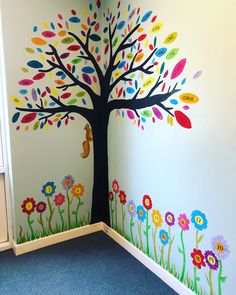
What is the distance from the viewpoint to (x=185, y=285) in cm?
192

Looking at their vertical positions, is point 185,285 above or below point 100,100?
below

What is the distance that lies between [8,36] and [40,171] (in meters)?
1.19

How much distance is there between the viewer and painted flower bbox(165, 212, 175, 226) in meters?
1.97

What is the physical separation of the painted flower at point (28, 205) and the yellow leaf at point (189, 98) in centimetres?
164

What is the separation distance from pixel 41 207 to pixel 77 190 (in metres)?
0.39

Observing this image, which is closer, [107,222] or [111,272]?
[111,272]

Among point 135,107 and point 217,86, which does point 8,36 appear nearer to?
point 135,107

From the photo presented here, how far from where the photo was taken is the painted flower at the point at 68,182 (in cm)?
264

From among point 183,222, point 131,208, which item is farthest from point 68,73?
point 183,222

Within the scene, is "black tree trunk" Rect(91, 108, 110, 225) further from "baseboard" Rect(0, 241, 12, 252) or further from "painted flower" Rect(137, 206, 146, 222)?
"baseboard" Rect(0, 241, 12, 252)

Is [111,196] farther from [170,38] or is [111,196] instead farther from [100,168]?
[170,38]

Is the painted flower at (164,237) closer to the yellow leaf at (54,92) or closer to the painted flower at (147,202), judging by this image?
the painted flower at (147,202)

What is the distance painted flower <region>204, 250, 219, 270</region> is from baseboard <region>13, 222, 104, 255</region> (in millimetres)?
1384

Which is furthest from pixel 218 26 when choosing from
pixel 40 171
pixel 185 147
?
pixel 40 171
